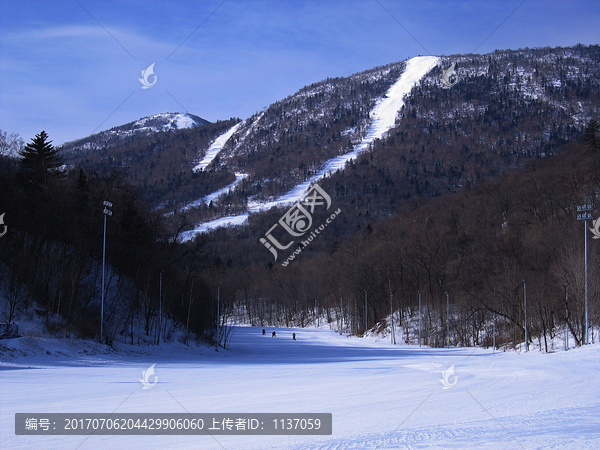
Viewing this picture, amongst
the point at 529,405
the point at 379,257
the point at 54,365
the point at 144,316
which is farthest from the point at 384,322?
the point at 529,405

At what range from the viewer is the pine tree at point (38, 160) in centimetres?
5022

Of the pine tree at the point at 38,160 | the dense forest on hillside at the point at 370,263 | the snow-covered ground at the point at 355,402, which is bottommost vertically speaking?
the snow-covered ground at the point at 355,402

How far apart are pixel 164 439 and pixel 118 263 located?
4567 cm

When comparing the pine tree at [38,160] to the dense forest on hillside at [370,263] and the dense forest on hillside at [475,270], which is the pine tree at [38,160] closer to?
the dense forest on hillside at [370,263]

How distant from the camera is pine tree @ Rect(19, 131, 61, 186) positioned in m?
50.2
